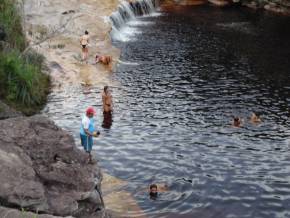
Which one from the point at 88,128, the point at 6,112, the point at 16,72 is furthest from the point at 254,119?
the point at 6,112

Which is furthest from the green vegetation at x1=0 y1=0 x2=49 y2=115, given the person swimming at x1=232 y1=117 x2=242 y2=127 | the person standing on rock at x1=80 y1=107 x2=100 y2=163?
the person swimming at x1=232 y1=117 x2=242 y2=127

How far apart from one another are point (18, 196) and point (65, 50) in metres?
26.9

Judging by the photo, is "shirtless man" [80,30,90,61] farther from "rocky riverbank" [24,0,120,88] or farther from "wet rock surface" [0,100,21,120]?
"wet rock surface" [0,100,21,120]

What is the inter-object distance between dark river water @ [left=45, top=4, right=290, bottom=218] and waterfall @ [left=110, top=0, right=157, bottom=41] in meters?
1.74

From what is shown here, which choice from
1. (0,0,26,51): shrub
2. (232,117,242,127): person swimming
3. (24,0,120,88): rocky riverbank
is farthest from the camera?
(24,0,120,88): rocky riverbank

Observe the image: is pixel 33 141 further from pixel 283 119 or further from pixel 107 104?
pixel 283 119

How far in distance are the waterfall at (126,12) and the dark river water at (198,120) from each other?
1741mm

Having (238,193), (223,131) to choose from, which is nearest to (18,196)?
(238,193)

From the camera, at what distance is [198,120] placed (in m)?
28.5

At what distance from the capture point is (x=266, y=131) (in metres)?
27.2

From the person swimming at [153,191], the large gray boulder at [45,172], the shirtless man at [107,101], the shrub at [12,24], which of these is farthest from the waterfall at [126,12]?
the large gray boulder at [45,172]

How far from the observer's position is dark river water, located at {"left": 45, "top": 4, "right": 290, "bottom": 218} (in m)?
21.0

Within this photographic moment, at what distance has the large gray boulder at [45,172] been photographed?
45.9 ft

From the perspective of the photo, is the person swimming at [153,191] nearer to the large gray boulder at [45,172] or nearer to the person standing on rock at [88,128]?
the person standing on rock at [88,128]
